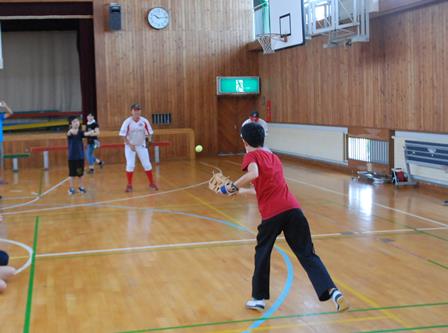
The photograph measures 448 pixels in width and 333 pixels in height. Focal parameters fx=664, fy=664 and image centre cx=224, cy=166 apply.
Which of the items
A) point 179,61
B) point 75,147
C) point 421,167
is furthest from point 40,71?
point 421,167

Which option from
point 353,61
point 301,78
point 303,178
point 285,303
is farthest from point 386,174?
point 285,303

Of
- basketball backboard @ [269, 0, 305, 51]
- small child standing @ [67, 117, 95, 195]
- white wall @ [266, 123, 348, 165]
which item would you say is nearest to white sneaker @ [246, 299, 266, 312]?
small child standing @ [67, 117, 95, 195]

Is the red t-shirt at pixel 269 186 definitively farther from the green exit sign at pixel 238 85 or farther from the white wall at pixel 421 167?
the green exit sign at pixel 238 85

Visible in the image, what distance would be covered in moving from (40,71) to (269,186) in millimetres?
23283

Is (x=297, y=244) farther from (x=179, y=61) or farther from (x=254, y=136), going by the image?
(x=179, y=61)

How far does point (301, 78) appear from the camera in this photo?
2036 centimetres

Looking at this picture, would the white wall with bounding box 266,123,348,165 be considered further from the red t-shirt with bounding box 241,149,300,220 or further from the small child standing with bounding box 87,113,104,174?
the red t-shirt with bounding box 241,149,300,220

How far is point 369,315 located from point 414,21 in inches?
393

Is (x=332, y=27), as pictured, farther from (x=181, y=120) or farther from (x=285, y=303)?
(x=285, y=303)

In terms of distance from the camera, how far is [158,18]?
22.5 metres

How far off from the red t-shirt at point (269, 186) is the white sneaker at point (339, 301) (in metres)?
0.85

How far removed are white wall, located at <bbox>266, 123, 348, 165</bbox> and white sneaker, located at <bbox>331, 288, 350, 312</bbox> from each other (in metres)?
12.3

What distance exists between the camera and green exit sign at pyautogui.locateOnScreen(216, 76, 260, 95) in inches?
920

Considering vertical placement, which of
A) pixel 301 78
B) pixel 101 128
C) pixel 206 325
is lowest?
pixel 206 325
